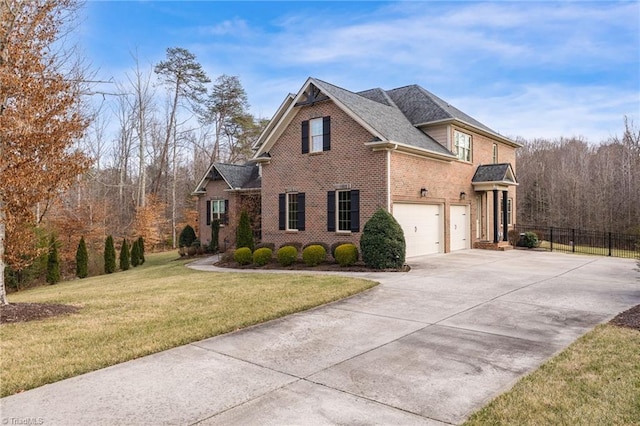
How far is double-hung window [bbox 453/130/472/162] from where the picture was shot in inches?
753

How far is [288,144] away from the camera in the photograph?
17703mm

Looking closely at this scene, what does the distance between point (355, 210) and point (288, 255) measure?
3121mm

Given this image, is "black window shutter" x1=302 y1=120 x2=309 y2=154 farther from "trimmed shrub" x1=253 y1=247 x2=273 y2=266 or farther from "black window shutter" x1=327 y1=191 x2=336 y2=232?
"trimmed shrub" x1=253 y1=247 x2=273 y2=266

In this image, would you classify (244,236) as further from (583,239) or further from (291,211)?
(583,239)

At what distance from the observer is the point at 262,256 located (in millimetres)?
16188

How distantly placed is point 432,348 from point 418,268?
26.0ft

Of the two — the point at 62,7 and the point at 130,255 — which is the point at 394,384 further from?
the point at 130,255

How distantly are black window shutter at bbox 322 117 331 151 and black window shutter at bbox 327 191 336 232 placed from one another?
191 centimetres

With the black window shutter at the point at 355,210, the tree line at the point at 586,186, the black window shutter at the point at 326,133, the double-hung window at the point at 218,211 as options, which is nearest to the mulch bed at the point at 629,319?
the black window shutter at the point at 355,210

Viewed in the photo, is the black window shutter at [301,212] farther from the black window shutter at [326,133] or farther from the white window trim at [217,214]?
the white window trim at [217,214]

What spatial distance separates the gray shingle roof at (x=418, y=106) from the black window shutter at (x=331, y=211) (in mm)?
6106

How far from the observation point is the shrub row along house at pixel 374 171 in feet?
49.6

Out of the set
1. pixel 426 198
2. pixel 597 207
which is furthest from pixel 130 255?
pixel 597 207

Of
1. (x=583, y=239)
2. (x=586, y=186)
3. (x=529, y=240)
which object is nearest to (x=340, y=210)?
(x=529, y=240)
